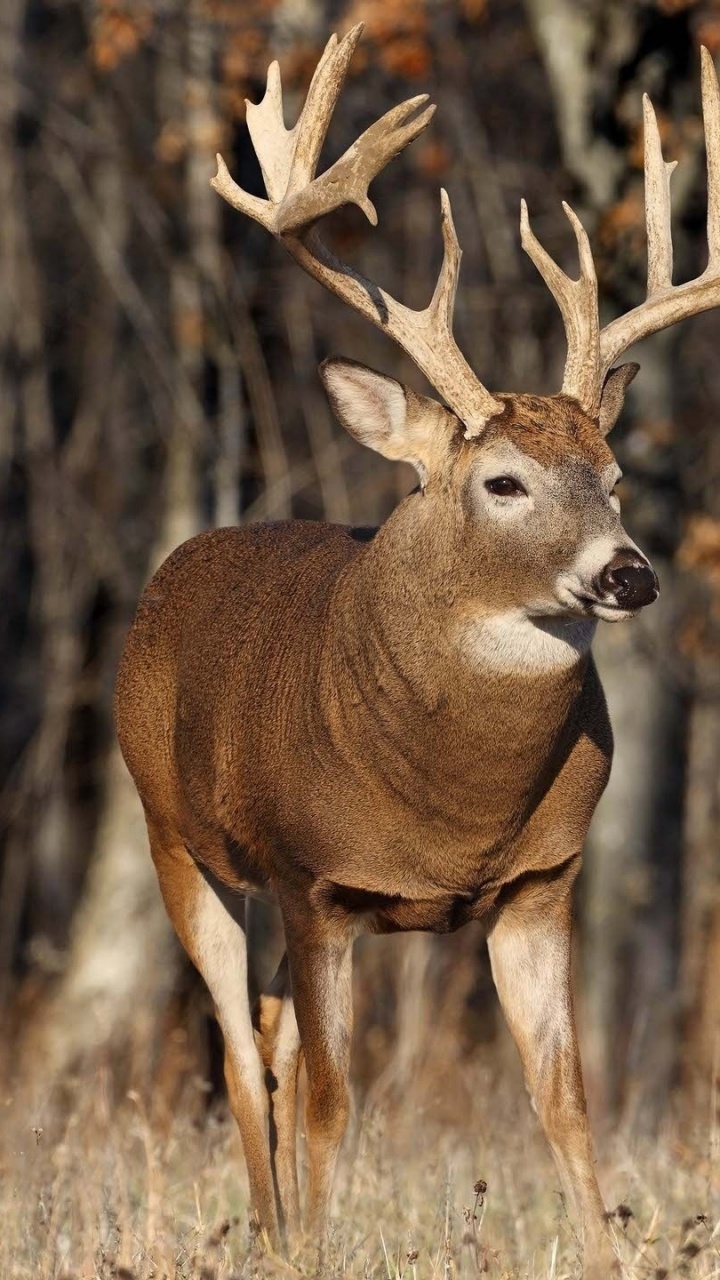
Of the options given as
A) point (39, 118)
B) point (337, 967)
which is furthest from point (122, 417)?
point (337, 967)

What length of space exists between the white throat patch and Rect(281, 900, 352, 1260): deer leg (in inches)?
30.4

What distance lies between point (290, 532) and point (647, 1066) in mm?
5387

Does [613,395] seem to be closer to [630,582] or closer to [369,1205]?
[630,582]

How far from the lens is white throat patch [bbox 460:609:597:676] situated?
5.12 meters

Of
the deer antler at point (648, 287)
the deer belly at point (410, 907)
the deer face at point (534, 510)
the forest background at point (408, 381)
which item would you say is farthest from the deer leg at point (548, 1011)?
the forest background at point (408, 381)

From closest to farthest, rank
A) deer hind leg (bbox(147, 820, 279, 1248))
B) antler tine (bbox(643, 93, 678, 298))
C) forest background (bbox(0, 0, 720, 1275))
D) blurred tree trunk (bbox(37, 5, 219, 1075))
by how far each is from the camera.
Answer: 1. antler tine (bbox(643, 93, 678, 298))
2. deer hind leg (bbox(147, 820, 279, 1248))
3. forest background (bbox(0, 0, 720, 1275))
4. blurred tree trunk (bbox(37, 5, 219, 1075))

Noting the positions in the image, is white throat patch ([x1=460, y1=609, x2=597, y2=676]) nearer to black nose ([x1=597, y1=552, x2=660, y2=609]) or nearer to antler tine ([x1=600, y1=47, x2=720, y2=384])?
black nose ([x1=597, y1=552, x2=660, y2=609])

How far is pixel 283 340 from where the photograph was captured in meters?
14.0

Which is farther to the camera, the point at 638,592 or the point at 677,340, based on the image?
the point at 677,340

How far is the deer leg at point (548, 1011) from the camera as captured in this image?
530cm

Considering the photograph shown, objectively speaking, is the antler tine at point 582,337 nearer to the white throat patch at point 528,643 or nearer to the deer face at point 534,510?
the deer face at point 534,510

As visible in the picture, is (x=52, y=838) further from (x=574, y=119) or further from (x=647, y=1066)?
(x=574, y=119)

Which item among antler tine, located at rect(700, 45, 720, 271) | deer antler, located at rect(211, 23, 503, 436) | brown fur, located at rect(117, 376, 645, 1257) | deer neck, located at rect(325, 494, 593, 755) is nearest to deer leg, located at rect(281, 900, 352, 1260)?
brown fur, located at rect(117, 376, 645, 1257)

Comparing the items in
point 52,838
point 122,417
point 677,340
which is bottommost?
point 52,838
